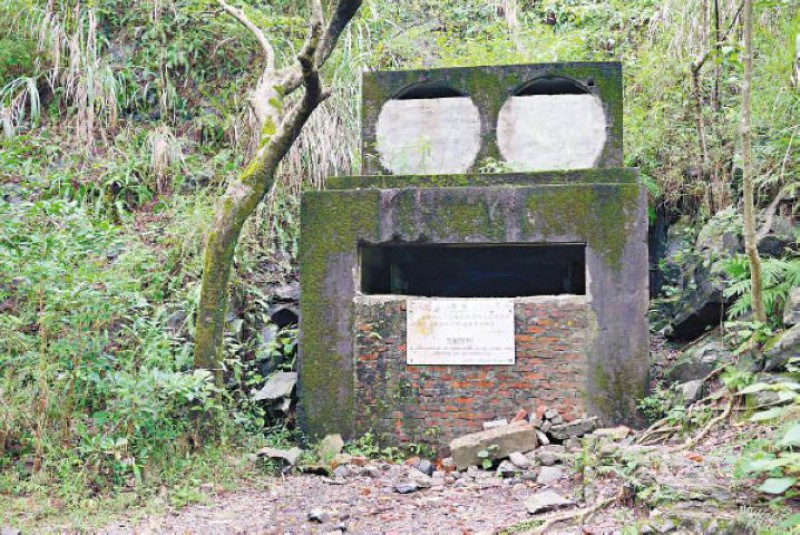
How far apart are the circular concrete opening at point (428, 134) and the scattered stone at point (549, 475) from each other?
3038mm

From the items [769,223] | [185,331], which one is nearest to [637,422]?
[769,223]

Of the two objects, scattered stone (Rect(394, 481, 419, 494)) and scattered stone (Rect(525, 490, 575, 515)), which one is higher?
scattered stone (Rect(525, 490, 575, 515))

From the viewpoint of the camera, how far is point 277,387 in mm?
7176

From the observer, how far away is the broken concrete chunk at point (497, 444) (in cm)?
590

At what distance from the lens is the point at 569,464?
5.51 meters

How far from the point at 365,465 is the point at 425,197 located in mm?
2395

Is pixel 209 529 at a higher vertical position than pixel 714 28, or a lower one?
lower

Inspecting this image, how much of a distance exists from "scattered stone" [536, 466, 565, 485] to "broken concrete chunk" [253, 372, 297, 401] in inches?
106

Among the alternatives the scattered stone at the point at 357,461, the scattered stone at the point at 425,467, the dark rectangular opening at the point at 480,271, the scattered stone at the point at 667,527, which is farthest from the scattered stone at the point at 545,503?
the dark rectangular opening at the point at 480,271

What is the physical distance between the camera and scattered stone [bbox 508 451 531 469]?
5.72 m

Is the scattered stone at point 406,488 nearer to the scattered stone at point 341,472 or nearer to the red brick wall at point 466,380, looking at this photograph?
the scattered stone at point 341,472

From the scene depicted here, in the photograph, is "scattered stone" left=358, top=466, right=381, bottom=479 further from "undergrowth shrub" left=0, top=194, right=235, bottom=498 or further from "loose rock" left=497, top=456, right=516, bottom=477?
"undergrowth shrub" left=0, top=194, right=235, bottom=498

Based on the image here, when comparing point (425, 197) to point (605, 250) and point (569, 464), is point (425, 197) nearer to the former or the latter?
point (605, 250)

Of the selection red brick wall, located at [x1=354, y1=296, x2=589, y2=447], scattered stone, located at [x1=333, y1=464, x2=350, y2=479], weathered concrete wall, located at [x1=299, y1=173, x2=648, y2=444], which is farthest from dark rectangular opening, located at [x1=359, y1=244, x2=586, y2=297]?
scattered stone, located at [x1=333, y1=464, x2=350, y2=479]
